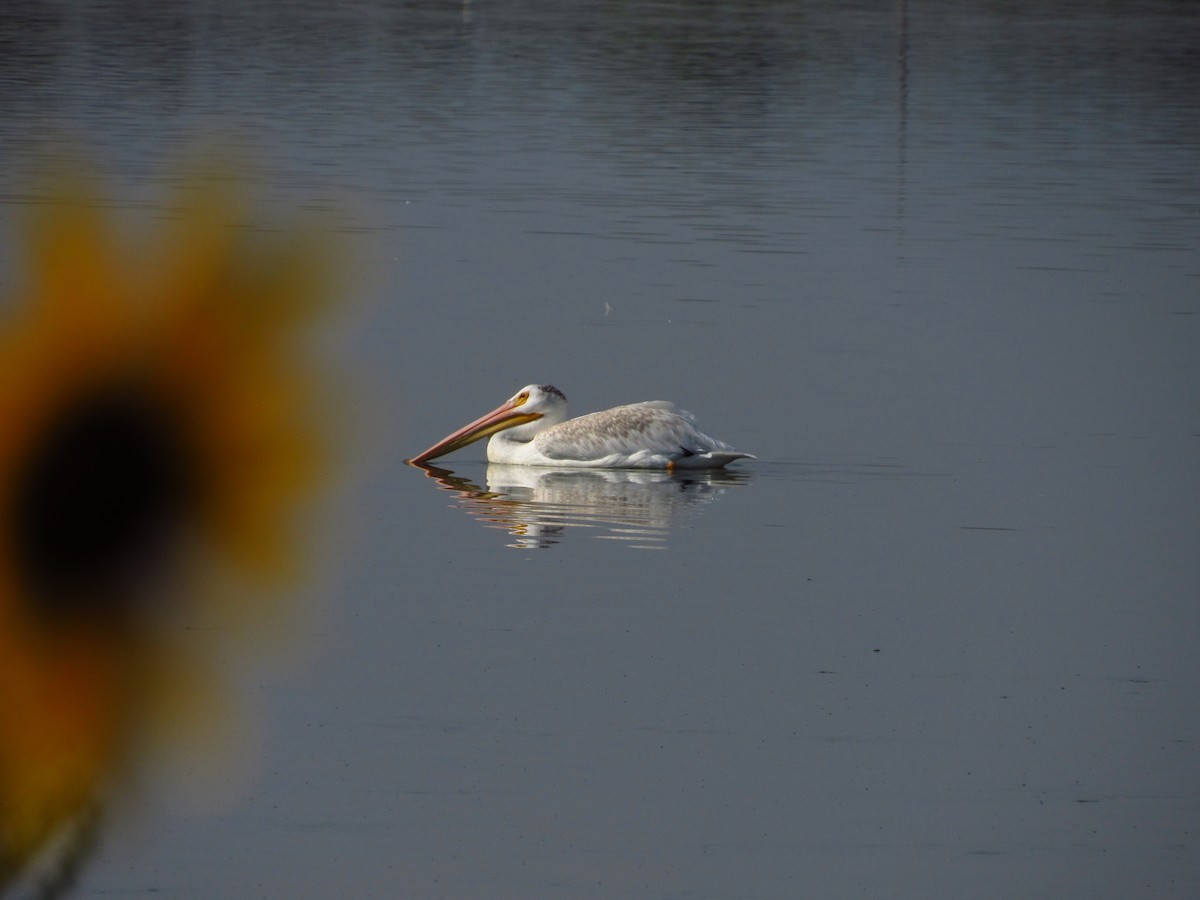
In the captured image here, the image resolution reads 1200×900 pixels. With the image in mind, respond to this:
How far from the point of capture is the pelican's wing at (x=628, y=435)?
9805 mm

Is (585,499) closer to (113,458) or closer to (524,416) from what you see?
(524,416)

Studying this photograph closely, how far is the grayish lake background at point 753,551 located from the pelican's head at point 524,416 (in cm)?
20

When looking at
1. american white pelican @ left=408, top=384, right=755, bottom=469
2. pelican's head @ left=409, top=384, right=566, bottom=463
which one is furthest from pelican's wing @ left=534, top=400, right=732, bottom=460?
pelican's head @ left=409, top=384, right=566, bottom=463

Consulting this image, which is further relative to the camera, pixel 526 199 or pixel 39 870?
pixel 526 199

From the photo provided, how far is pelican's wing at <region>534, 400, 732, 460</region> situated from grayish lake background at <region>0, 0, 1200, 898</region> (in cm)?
25

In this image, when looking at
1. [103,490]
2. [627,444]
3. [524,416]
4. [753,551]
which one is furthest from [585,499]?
[103,490]

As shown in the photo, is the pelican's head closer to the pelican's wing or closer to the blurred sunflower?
the pelican's wing

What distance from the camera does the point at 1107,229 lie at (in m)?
18.9

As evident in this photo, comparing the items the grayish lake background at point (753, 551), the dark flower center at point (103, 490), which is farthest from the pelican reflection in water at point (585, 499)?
the dark flower center at point (103, 490)

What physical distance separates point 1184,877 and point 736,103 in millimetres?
28816

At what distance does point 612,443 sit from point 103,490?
774 cm

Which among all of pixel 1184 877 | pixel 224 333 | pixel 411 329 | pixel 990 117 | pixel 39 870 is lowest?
pixel 990 117

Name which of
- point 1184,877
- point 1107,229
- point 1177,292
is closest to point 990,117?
point 1107,229

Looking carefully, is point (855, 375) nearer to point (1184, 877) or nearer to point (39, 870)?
point (1184, 877)
